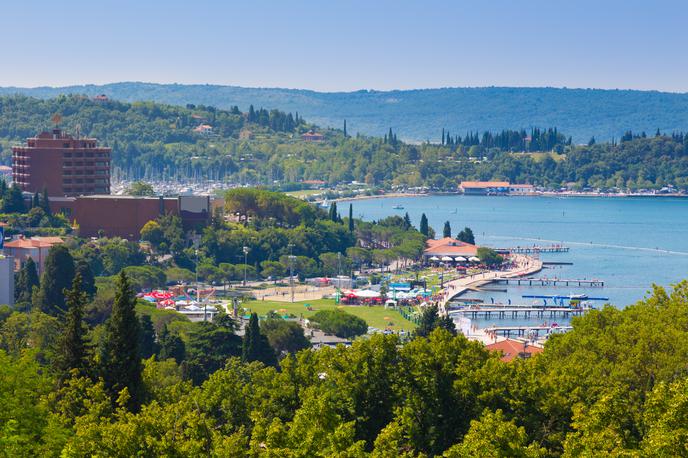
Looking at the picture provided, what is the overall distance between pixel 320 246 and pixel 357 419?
69.6 meters

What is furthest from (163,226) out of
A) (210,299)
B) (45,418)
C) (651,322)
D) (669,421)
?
(669,421)

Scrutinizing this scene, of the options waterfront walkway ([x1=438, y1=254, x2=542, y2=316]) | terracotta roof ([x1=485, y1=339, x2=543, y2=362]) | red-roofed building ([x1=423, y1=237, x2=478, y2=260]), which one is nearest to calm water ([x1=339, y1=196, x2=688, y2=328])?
waterfront walkway ([x1=438, y1=254, x2=542, y2=316])

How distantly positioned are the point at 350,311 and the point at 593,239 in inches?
3046

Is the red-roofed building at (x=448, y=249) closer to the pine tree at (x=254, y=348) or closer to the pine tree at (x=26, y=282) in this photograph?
the pine tree at (x=26, y=282)

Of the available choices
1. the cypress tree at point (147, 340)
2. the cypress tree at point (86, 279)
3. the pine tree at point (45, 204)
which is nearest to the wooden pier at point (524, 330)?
the cypress tree at point (86, 279)

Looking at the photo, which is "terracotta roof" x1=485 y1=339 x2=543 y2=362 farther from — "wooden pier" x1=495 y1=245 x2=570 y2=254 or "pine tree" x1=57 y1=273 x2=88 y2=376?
"wooden pier" x1=495 y1=245 x2=570 y2=254

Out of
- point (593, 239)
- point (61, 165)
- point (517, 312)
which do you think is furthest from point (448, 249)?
point (593, 239)

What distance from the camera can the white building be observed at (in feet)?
204

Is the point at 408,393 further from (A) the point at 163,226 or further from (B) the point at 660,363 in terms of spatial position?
(A) the point at 163,226

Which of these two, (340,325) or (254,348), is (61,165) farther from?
(254,348)

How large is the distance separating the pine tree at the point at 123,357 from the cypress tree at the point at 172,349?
50.8 ft

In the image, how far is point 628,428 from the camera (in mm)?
27891

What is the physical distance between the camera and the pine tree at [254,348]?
48.2 metres

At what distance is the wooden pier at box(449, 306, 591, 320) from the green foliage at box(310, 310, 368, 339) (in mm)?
16011
